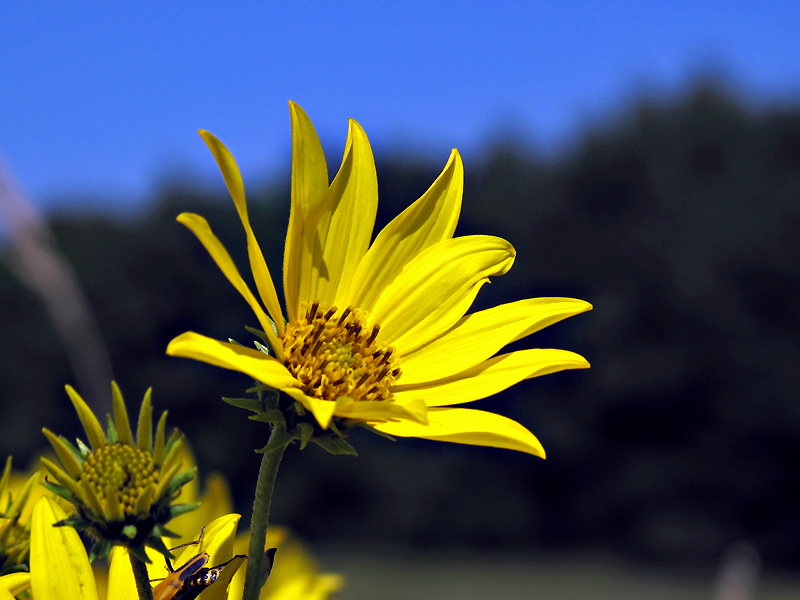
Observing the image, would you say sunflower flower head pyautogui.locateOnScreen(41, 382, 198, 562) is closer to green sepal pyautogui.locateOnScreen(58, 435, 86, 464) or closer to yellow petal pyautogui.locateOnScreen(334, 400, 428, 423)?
green sepal pyautogui.locateOnScreen(58, 435, 86, 464)

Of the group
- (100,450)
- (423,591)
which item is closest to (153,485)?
(100,450)

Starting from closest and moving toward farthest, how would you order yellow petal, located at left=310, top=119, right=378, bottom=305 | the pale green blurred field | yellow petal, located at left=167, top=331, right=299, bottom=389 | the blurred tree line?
1. yellow petal, located at left=167, top=331, right=299, bottom=389
2. yellow petal, located at left=310, top=119, right=378, bottom=305
3. the pale green blurred field
4. the blurred tree line

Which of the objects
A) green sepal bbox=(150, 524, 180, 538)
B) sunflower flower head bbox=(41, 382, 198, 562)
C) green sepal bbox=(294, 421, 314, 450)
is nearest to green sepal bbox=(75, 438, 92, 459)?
sunflower flower head bbox=(41, 382, 198, 562)

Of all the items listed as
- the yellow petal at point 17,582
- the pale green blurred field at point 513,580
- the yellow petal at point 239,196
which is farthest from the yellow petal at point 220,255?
the pale green blurred field at point 513,580

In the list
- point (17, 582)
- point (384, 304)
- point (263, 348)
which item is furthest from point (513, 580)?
point (17, 582)

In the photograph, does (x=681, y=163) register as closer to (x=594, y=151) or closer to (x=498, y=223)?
(x=594, y=151)

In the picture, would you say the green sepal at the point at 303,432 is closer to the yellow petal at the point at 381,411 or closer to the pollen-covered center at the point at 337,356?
the yellow petal at the point at 381,411
